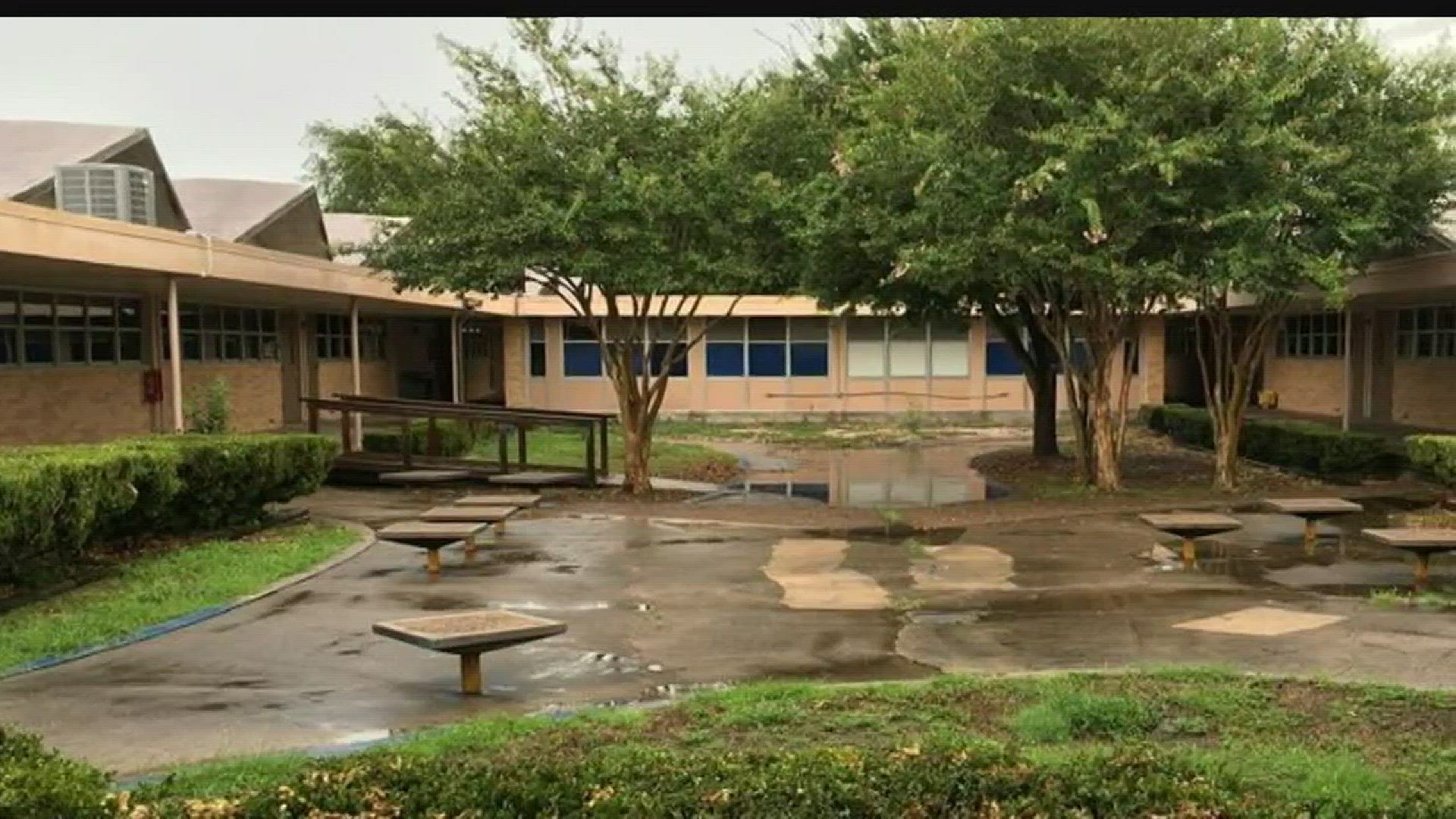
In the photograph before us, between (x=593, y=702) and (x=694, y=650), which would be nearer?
(x=593, y=702)

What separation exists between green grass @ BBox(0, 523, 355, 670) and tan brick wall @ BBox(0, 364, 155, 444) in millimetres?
5156

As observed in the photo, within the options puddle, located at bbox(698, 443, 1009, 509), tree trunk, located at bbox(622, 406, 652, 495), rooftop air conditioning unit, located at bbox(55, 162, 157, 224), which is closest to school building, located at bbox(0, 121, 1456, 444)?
rooftop air conditioning unit, located at bbox(55, 162, 157, 224)

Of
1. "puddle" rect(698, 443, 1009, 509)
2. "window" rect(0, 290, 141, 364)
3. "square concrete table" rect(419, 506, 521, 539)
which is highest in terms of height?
"window" rect(0, 290, 141, 364)

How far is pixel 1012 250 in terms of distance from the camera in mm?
15516

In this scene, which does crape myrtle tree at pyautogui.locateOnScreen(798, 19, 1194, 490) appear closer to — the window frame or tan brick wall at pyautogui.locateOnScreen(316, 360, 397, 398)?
the window frame

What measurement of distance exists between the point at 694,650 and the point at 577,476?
10936 mm

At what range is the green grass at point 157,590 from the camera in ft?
27.6

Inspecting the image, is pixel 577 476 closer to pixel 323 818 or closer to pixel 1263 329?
pixel 1263 329

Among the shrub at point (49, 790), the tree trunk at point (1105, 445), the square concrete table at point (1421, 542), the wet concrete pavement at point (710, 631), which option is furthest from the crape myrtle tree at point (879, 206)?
the shrub at point (49, 790)

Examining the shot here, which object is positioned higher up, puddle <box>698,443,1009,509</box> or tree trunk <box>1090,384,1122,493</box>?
tree trunk <box>1090,384,1122,493</box>

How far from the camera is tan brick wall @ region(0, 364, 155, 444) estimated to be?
16.1 m

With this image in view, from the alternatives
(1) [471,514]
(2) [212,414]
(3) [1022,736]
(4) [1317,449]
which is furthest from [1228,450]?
(2) [212,414]

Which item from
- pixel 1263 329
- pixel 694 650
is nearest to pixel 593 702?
pixel 694 650
